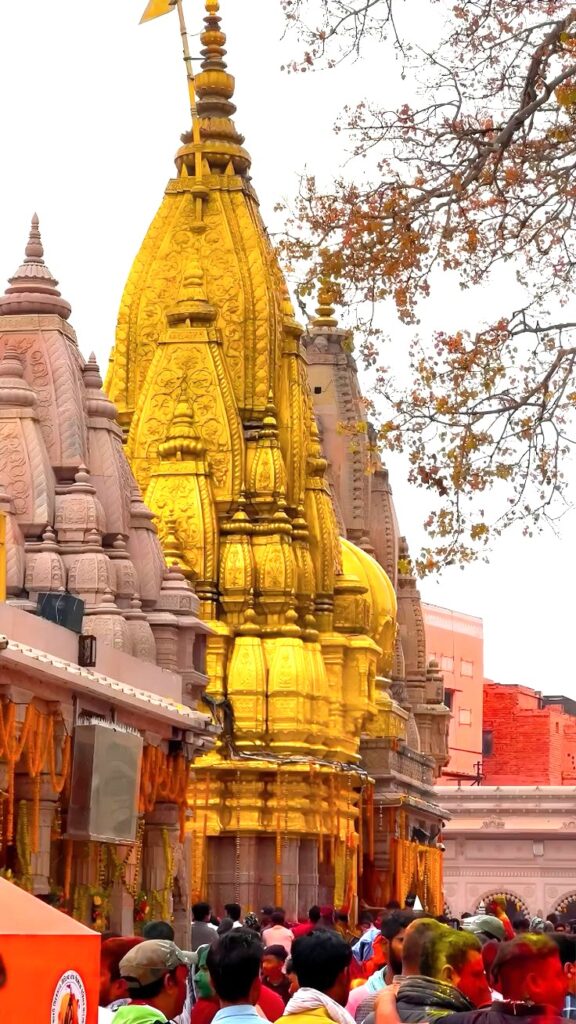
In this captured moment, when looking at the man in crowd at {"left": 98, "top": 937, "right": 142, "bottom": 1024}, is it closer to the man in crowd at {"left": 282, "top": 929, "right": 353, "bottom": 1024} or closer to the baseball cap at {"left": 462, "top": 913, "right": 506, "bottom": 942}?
the man in crowd at {"left": 282, "top": 929, "right": 353, "bottom": 1024}

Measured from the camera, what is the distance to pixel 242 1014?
279 inches

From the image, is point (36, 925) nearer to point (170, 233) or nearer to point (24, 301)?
point (24, 301)

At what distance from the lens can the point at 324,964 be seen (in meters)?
7.36

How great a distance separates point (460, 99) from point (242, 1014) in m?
8.17

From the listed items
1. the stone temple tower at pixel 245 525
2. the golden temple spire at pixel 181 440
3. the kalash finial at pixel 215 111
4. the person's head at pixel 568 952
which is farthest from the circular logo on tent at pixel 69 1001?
the kalash finial at pixel 215 111

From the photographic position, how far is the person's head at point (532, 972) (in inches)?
254

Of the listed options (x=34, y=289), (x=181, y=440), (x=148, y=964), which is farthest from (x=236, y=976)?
(x=181, y=440)

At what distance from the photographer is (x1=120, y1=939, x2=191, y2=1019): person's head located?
24.6 ft

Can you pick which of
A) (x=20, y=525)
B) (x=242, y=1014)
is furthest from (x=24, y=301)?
(x=242, y=1014)

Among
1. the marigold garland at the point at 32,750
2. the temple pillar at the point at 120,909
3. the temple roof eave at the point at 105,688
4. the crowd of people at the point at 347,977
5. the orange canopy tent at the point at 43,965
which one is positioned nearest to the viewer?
the orange canopy tent at the point at 43,965

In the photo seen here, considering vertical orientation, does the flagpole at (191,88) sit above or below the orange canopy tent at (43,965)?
above

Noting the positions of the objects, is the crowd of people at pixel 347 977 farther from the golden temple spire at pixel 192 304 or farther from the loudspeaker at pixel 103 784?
the golden temple spire at pixel 192 304

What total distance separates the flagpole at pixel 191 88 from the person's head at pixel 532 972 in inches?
1174

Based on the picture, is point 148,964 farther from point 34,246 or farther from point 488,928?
point 34,246
